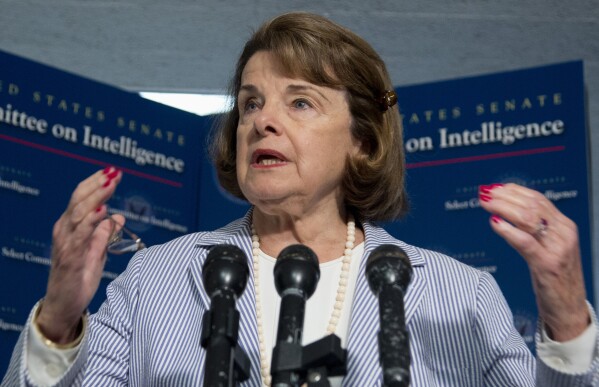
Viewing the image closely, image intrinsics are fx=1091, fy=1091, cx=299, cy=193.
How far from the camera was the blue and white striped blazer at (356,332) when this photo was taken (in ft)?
7.50

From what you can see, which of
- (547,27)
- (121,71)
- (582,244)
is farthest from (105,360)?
(547,27)

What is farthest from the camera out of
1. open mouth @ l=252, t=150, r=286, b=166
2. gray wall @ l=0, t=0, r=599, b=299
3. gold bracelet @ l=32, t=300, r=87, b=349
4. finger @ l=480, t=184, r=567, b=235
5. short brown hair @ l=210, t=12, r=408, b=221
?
gray wall @ l=0, t=0, r=599, b=299

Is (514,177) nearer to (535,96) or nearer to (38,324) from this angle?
(535,96)

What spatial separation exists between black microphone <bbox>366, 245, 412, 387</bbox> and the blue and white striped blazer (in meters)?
0.59

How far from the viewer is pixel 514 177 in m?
4.15

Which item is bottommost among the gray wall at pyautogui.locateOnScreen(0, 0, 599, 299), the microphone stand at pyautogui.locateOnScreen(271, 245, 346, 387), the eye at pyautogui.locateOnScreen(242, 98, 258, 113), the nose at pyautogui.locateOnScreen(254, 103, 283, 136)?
the microphone stand at pyautogui.locateOnScreen(271, 245, 346, 387)

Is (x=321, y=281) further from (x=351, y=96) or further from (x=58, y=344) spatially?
(x=58, y=344)

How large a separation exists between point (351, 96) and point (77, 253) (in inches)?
40.2

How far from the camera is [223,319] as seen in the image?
1.60 meters

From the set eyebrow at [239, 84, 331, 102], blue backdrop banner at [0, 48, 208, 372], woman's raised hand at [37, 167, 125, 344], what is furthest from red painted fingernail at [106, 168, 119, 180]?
blue backdrop banner at [0, 48, 208, 372]

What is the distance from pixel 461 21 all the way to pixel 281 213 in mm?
2720

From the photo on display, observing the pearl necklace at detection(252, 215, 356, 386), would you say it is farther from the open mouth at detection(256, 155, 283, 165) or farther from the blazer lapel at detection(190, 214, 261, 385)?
the open mouth at detection(256, 155, 283, 165)

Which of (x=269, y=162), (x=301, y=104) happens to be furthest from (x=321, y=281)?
(x=301, y=104)

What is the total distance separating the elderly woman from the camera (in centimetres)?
191
